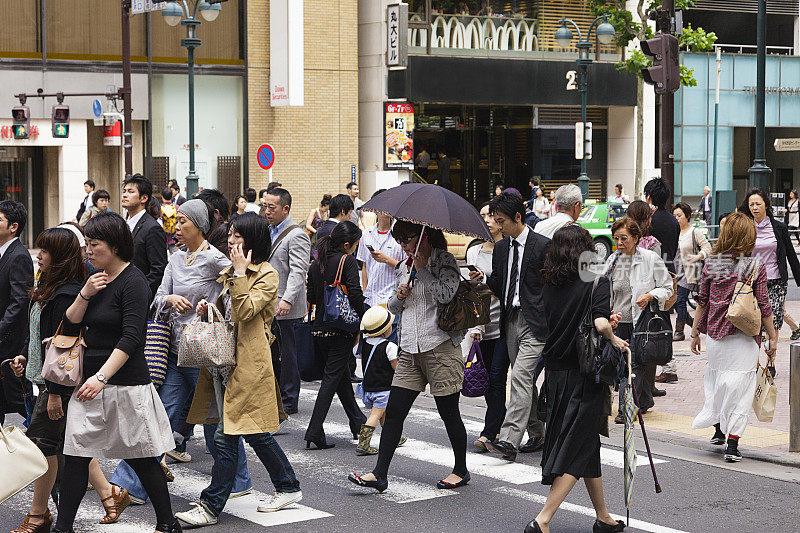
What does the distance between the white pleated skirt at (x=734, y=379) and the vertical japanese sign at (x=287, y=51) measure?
24.0 metres

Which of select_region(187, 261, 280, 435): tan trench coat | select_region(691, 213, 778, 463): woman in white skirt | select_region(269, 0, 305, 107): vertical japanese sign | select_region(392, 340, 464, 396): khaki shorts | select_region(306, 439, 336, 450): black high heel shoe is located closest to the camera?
select_region(187, 261, 280, 435): tan trench coat

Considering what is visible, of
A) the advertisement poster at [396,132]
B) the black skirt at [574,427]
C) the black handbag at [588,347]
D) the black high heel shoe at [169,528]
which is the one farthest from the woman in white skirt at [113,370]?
the advertisement poster at [396,132]

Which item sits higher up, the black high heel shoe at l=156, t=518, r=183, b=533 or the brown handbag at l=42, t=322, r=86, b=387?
the brown handbag at l=42, t=322, r=86, b=387

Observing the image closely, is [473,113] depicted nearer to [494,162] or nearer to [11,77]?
[494,162]

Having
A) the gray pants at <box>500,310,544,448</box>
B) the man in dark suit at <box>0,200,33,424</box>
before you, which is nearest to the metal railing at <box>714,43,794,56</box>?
the gray pants at <box>500,310,544,448</box>

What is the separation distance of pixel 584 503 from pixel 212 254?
10.2 ft

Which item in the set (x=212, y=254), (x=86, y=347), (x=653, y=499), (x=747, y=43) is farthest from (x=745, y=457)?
(x=747, y=43)

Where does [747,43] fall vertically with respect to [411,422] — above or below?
above

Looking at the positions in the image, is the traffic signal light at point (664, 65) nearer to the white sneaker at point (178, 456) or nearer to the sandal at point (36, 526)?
the white sneaker at point (178, 456)

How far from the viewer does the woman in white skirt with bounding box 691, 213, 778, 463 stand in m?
8.39

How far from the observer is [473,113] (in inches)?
1447

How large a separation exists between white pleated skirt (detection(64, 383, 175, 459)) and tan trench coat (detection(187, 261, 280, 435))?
652mm

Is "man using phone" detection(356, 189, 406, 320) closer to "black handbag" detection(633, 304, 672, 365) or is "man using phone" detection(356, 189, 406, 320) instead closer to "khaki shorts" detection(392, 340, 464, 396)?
"khaki shorts" detection(392, 340, 464, 396)

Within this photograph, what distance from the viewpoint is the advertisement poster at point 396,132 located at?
33.8 meters
